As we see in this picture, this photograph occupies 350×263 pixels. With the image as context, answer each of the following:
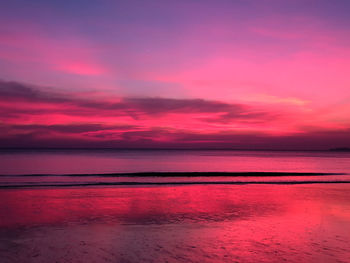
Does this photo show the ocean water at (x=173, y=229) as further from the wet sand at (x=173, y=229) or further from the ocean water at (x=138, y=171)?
the ocean water at (x=138, y=171)

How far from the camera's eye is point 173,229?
1312cm

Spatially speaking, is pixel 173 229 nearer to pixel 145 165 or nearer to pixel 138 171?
pixel 138 171

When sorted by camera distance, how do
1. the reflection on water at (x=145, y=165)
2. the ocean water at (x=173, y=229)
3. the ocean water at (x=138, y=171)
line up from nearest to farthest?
1. the ocean water at (x=173, y=229)
2. the ocean water at (x=138, y=171)
3. the reflection on water at (x=145, y=165)

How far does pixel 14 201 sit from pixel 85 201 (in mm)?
4150

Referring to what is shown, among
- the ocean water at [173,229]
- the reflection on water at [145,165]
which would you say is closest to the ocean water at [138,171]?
the reflection on water at [145,165]

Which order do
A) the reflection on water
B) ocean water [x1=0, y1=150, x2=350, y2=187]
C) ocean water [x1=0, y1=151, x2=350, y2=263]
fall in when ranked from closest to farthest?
ocean water [x1=0, y1=151, x2=350, y2=263] → ocean water [x1=0, y1=150, x2=350, y2=187] → the reflection on water

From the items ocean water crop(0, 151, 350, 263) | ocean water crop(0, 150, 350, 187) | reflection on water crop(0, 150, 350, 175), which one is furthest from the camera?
reflection on water crop(0, 150, 350, 175)

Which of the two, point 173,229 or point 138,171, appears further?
point 138,171

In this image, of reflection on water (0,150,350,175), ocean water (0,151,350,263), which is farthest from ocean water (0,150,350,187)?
ocean water (0,151,350,263)

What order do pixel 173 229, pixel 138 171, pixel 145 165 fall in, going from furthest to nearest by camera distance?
pixel 145 165, pixel 138 171, pixel 173 229

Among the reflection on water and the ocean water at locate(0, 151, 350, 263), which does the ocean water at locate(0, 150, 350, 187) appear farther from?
the ocean water at locate(0, 151, 350, 263)

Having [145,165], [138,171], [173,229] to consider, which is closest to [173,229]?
[173,229]

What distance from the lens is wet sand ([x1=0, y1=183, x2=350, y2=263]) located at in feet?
33.6

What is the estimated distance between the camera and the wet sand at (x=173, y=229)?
10.2 meters
